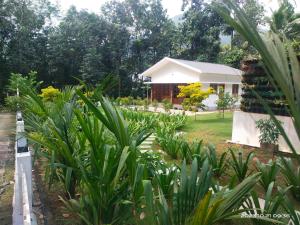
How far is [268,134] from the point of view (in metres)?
7.69

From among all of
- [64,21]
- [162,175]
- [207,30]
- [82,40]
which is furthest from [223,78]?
[162,175]

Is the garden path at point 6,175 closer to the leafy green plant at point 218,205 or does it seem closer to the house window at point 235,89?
the leafy green plant at point 218,205

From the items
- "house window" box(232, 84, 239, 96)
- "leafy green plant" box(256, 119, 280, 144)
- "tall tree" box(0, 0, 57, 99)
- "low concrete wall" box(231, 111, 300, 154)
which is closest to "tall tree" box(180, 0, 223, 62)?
"house window" box(232, 84, 239, 96)

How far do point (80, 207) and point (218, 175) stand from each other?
314 cm

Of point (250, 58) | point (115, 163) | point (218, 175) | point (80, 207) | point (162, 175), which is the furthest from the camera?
point (250, 58)

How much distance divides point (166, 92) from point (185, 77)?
9.64 feet

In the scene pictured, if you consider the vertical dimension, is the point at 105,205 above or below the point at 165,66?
below

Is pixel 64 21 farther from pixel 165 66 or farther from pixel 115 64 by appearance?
pixel 165 66

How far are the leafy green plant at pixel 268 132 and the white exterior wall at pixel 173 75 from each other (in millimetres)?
13752

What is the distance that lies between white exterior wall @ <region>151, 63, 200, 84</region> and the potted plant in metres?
13.8

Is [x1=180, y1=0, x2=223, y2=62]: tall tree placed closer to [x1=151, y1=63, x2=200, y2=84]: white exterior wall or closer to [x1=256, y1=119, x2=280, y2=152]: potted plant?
[x1=151, y1=63, x2=200, y2=84]: white exterior wall

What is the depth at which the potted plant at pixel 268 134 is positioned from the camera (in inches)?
300

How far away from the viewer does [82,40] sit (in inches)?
1159

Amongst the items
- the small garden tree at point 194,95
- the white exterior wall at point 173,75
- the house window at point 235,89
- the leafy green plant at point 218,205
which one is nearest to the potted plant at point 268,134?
the leafy green plant at point 218,205
